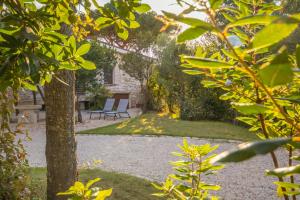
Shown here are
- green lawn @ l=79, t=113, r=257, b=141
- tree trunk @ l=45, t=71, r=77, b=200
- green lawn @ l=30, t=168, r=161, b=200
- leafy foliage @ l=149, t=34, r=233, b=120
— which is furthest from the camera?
leafy foliage @ l=149, t=34, r=233, b=120

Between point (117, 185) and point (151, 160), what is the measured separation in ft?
8.87

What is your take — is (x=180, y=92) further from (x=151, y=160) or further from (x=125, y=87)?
(x=151, y=160)

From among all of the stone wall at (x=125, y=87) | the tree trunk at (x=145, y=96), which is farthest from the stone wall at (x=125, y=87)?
the tree trunk at (x=145, y=96)

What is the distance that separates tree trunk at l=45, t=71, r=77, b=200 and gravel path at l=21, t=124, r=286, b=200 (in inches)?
90.6

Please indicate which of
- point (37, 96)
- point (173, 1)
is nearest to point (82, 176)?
point (173, 1)

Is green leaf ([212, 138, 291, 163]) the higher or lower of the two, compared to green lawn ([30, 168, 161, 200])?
higher

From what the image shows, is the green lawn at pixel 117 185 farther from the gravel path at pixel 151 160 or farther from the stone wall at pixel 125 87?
the stone wall at pixel 125 87

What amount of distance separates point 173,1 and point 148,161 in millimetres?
7388

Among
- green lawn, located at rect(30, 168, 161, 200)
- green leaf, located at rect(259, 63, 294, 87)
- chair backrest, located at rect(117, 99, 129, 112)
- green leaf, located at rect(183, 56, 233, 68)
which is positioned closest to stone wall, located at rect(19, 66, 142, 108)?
chair backrest, located at rect(117, 99, 129, 112)

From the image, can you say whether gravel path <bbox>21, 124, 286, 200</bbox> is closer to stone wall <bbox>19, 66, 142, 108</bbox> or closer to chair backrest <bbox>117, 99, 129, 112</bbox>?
chair backrest <bbox>117, 99, 129, 112</bbox>

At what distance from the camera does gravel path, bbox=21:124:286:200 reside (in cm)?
585

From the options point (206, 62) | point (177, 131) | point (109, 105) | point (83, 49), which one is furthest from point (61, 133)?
point (109, 105)

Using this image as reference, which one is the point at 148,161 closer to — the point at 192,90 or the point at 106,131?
the point at 106,131

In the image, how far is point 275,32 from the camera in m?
0.32
